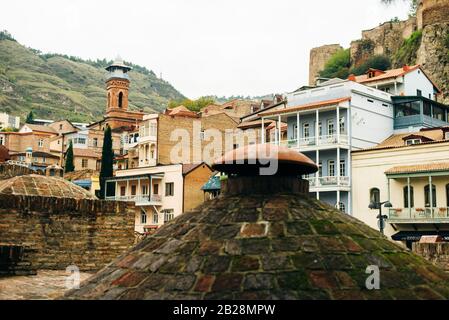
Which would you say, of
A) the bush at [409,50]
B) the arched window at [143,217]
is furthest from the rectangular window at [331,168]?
the bush at [409,50]

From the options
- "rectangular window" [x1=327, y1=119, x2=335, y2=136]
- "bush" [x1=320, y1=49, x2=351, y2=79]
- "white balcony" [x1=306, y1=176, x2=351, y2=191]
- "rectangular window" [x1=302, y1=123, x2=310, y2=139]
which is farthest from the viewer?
"bush" [x1=320, y1=49, x2=351, y2=79]

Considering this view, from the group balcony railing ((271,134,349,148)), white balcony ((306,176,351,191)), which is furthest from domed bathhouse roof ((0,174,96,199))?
balcony railing ((271,134,349,148))

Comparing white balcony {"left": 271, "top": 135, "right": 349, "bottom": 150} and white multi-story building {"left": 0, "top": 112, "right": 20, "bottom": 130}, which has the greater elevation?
white multi-story building {"left": 0, "top": 112, "right": 20, "bottom": 130}

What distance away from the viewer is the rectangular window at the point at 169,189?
48.4 metres

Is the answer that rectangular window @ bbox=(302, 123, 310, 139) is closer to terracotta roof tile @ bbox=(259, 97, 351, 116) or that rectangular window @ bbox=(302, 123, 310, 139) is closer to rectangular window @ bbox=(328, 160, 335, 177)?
terracotta roof tile @ bbox=(259, 97, 351, 116)

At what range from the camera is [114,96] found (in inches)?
3506

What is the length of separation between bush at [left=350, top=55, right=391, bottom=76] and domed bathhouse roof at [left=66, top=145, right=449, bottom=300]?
66642mm

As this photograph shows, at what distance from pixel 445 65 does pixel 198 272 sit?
59.6m

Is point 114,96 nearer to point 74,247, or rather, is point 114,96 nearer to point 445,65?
point 445,65

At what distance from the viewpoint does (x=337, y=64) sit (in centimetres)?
7712

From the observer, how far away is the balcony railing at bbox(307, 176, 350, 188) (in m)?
37.2

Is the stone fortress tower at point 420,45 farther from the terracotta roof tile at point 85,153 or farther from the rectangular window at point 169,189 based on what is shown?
the terracotta roof tile at point 85,153

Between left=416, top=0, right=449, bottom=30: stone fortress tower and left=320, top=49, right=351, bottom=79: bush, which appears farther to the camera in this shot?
left=320, top=49, right=351, bottom=79: bush

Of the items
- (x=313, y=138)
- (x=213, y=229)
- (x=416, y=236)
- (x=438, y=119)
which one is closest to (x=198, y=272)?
(x=213, y=229)
